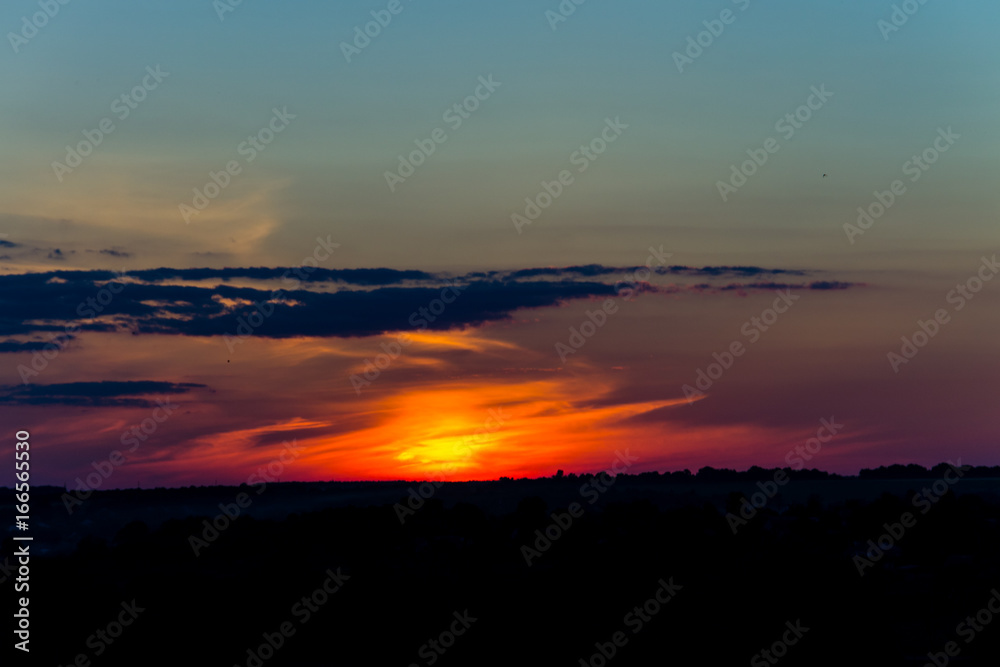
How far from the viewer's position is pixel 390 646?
21938 mm

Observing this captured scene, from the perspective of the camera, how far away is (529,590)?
24.1 metres

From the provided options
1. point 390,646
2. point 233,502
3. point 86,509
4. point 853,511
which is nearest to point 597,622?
point 390,646

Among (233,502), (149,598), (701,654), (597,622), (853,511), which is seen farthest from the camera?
(233,502)

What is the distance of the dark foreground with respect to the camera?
21422 millimetres

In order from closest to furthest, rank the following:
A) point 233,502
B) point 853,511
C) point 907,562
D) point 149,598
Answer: point 149,598 < point 907,562 < point 853,511 < point 233,502

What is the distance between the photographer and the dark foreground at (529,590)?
21422 millimetres

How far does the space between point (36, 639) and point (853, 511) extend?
77.0 feet

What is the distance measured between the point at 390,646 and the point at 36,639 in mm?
6734

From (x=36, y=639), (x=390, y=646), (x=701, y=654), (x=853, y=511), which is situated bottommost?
(x=701, y=654)

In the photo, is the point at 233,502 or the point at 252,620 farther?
the point at 233,502

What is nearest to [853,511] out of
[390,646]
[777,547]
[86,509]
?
[777,547]

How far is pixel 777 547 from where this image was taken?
27141mm

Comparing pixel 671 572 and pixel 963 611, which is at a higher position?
pixel 671 572

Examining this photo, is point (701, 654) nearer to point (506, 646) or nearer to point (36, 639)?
point (506, 646)
